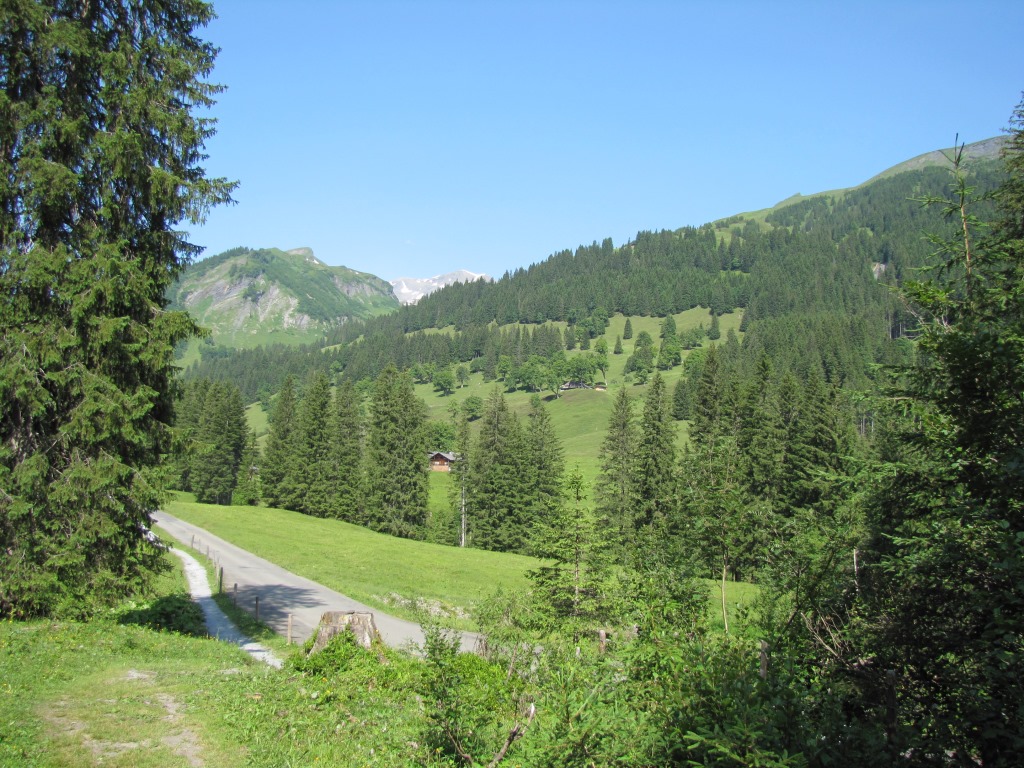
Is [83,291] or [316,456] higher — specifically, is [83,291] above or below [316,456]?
above

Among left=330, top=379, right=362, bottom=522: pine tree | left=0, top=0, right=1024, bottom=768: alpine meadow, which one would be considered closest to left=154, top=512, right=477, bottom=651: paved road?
left=0, top=0, right=1024, bottom=768: alpine meadow

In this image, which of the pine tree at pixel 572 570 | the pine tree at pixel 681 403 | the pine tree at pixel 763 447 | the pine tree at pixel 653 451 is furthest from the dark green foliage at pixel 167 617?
the pine tree at pixel 681 403

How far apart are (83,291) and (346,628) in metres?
8.51

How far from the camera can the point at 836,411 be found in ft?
152

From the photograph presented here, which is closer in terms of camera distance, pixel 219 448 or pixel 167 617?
pixel 167 617

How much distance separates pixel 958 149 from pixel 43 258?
17.9m

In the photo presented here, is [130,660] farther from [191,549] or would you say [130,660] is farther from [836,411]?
[836,411]

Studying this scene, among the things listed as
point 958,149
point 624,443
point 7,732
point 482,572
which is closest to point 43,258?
point 7,732

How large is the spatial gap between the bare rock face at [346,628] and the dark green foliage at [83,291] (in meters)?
4.77

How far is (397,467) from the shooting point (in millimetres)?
60406

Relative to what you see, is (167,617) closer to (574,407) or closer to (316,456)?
(316,456)

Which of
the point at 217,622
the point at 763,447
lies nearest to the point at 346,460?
the point at 763,447

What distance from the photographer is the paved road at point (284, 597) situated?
811 inches

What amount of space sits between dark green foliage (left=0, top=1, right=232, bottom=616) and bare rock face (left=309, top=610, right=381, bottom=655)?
477 centimetres
